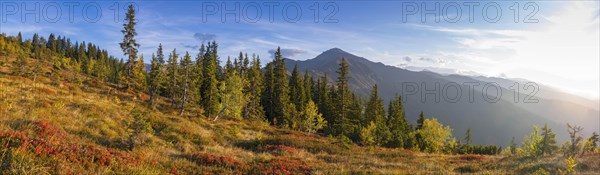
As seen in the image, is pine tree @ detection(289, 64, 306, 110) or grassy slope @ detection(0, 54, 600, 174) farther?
pine tree @ detection(289, 64, 306, 110)

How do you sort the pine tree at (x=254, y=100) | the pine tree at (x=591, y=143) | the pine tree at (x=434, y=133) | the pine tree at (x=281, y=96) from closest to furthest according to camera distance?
1. the pine tree at (x=591, y=143)
2. the pine tree at (x=254, y=100)
3. the pine tree at (x=281, y=96)
4. the pine tree at (x=434, y=133)

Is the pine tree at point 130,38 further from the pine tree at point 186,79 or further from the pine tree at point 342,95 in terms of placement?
the pine tree at point 342,95

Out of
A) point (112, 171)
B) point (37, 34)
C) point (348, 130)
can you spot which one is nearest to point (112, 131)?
point (112, 171)

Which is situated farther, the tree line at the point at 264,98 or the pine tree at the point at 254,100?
the pine tree at the point at 254,100

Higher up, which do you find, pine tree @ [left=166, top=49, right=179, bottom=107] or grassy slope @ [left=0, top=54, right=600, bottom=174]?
pine tree @ [left=166, top=49, right=179, bottom=107]

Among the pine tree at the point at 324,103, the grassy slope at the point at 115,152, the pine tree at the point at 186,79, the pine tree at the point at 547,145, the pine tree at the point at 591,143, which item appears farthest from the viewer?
the pine tree at the point at 324,103

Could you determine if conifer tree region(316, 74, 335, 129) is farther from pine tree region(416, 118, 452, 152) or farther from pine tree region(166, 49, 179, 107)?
pine tree region(166, 49, 179, 107)

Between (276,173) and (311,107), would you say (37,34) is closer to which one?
(311,107)

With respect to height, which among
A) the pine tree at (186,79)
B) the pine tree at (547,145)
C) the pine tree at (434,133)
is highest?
the pine tree at (186,79)

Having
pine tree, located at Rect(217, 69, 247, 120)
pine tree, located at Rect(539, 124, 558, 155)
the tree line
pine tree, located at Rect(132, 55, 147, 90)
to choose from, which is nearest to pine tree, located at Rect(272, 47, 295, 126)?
the tree line

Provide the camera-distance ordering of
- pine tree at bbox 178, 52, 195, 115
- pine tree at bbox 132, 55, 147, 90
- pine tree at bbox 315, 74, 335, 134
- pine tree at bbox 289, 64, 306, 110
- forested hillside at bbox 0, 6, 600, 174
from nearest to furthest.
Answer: forested hillside at bbox 0, 6, 600, 174, pine tree at bbox 178, 52, 195, 115, pine tree at bbox 132, 55, 147, 90, pine tree at bbox 289, 64, 306, 110, pine tree at bbox 315, 74, 335, 134

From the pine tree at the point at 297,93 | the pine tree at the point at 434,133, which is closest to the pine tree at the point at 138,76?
the pine tree at the point at 297,93

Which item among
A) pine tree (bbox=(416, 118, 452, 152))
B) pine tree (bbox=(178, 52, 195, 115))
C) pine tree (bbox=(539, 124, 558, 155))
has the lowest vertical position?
pine tree (bbox=(416, 118, 452, 152))

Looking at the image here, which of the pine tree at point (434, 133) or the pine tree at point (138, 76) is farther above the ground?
the pine tree at point (138, 76)
